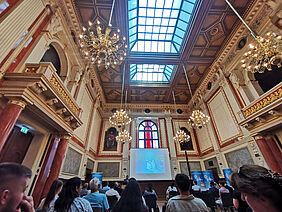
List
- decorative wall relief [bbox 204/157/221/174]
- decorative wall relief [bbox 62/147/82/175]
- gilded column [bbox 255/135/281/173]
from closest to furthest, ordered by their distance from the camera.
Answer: gilded column [bbox 255/135/281/173] < decorative wall relief [bbox 62/147/82/175] < decorative wall relief [bbox 204/157/221/174]

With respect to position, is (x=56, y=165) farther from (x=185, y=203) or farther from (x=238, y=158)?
(x=238, y=158)

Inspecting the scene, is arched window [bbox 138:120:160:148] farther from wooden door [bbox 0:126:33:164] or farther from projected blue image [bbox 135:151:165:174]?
wooden door [bbox 0:126:33:164]

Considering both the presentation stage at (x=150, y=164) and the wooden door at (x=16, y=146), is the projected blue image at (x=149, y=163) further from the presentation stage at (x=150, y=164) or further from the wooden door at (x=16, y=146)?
the wooden door at (x=16, y=146)

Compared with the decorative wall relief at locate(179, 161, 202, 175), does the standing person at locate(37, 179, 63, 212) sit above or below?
below

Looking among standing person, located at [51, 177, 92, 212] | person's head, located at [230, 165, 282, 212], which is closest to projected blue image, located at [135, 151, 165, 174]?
standing person, located at [51, 177, 92, 212]

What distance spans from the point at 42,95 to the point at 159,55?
23.1ft

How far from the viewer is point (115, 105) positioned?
1232 cm

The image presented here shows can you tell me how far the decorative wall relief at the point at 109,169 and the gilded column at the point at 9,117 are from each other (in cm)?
820

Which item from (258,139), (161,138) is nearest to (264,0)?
(258,139)

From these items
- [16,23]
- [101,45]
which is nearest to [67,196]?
[101,45]

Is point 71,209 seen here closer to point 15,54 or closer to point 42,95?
point 42,95

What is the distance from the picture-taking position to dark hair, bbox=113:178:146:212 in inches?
38.9

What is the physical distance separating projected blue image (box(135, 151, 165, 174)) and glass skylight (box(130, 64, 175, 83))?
250 inches

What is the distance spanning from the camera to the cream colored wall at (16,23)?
2.84m
